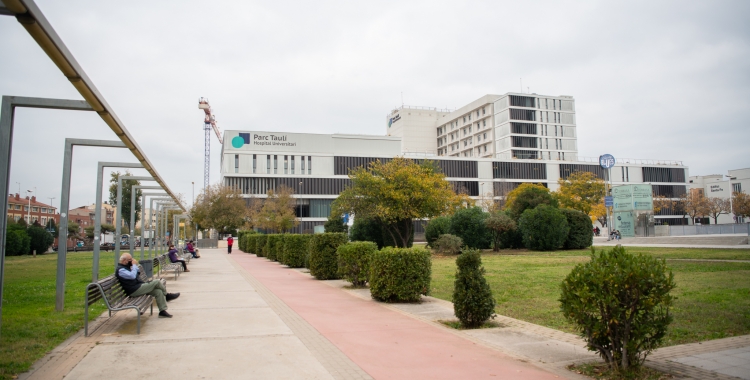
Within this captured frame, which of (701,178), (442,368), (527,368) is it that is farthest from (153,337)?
(701,178)

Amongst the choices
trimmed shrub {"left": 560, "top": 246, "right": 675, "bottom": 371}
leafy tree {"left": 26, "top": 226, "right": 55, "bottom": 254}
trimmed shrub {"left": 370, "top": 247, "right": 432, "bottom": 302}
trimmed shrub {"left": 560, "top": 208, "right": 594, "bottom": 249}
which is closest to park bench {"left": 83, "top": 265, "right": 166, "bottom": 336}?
trimmed shrub {"left": 370, "top": 247, "right": 432, "bottom": 302}

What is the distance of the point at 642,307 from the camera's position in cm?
521

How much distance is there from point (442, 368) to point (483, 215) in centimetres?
2824

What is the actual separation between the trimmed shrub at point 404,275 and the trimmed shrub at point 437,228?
74.3 feet

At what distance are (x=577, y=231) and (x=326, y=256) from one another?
21.7 m

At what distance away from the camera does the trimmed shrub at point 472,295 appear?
8.14 m

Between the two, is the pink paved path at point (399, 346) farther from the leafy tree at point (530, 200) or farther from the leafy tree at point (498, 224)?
the leafy tree at point (530, 200)

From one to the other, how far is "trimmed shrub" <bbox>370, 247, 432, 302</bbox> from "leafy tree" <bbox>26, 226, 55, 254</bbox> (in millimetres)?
33358

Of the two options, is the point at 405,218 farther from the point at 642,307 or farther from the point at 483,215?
the point at 642,307

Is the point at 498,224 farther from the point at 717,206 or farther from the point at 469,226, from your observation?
the point at 717,206

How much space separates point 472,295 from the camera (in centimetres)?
819

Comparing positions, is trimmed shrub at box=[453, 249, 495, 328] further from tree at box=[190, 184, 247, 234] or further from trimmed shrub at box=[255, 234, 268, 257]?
tree at box=[190, 184, 247, 234]

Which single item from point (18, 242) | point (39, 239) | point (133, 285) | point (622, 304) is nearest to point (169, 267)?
point (133, 285)

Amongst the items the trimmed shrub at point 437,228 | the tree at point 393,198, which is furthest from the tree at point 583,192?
the tree at point 393,198
